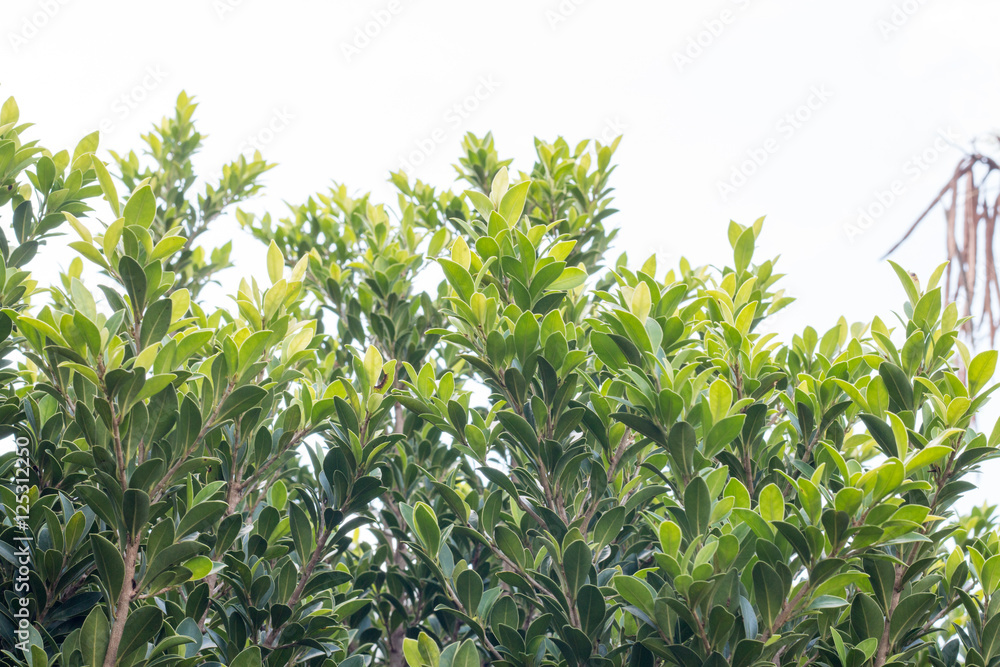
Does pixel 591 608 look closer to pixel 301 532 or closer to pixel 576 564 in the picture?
pixel 576 564

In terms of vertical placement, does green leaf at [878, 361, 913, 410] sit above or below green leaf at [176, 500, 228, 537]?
above

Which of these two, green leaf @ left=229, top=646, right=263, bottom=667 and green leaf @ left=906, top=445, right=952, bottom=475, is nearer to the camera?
green leaf @ left=906, top=445, right=952, bottom=475

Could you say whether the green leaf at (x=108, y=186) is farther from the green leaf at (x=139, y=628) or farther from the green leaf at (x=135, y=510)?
the green leaf at (x=139, y=628)

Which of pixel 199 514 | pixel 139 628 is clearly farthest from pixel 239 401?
pixel 139 628

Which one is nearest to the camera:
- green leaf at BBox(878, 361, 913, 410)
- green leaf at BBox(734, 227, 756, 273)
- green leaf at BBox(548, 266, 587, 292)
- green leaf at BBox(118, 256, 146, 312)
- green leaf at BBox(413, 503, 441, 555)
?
green leaf at BBox(118, 256, 146, 312)

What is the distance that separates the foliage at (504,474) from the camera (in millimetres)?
1799

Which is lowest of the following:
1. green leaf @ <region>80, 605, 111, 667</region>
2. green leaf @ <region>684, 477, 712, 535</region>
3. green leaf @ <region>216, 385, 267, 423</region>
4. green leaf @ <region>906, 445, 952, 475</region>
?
green leaf @ <region>80, 605, 111, 667</region>

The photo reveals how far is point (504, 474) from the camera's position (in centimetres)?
229

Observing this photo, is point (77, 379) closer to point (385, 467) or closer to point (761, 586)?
point (385, 467)

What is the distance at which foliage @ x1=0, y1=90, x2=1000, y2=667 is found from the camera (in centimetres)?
180

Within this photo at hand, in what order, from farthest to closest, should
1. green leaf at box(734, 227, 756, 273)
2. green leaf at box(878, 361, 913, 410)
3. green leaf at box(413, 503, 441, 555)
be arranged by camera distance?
1. green leaf at box(734, 227, 756, 273)
2. green leaf at box(413, 503, 441, 555)
3. green leaf at box(878, 361, 913, 410)

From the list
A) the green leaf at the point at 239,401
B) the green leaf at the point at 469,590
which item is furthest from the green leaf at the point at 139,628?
the green leaf at the point at 469,590

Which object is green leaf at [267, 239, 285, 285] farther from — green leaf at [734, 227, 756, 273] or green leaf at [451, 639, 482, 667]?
green leaf at [734, 227, 756, 273]

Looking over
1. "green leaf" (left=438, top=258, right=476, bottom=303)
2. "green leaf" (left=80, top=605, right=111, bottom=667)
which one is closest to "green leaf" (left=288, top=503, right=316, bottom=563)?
"green leaf" (left=80, top=605, right=111, bottom=667)
